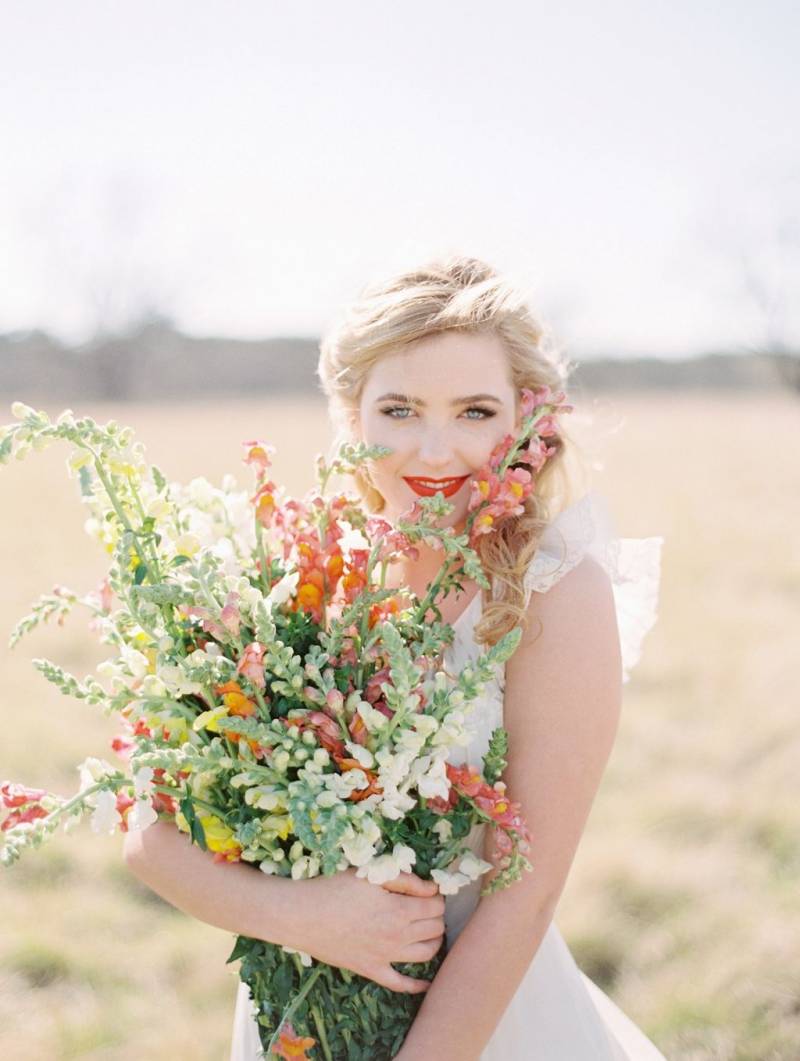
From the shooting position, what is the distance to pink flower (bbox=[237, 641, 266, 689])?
1.54 meters

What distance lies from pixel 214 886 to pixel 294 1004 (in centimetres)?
24

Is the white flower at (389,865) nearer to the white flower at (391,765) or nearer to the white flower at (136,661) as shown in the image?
the white flower at (391,765)

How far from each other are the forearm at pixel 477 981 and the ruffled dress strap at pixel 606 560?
55 centimetres

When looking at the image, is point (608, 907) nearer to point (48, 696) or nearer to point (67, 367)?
point (48, 696)

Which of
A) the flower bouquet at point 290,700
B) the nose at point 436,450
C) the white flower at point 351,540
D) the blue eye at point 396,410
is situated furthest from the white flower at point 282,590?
the blue eye at point 396,410

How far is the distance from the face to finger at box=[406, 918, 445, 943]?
757mm

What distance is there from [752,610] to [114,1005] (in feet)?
23.1

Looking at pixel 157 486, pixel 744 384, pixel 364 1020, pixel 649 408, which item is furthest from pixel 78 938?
pixel 744 384

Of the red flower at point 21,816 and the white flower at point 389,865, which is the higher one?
the red flower at point 21,816

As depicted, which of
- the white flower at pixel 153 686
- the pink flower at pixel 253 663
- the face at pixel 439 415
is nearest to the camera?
the pink flower at pixel 253 663

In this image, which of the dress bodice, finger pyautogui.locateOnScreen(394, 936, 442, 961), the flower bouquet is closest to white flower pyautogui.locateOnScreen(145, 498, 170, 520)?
the flower bouquet

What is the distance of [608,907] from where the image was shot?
449 centimetres

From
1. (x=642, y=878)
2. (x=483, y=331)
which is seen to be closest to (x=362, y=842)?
(x=483, y=331)

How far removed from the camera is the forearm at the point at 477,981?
1.81 m
